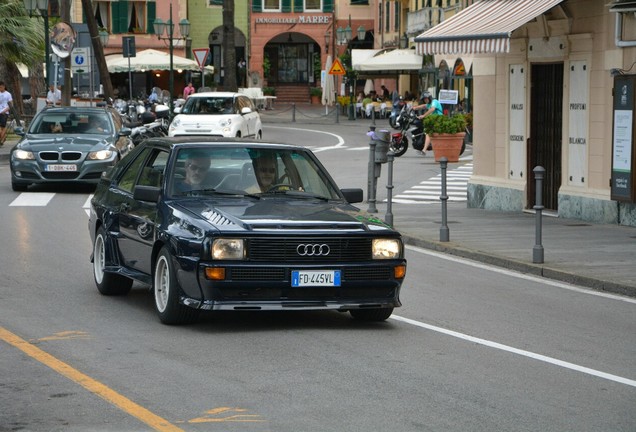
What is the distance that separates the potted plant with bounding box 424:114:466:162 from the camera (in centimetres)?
3456

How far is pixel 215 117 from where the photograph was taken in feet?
122

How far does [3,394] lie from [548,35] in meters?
14.9

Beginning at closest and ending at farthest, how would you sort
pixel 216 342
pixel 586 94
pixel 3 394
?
pixel 3 394 → pixel 216 342 → pixel 586 94

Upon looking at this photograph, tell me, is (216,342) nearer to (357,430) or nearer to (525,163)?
(357,430)

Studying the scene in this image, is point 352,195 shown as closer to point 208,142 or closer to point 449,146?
point 208,142

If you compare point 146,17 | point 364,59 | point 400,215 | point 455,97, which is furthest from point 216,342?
point 146,17

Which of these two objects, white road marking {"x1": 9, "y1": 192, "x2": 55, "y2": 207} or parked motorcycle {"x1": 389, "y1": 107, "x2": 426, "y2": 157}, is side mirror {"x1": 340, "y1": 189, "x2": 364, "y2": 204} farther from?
parked motorcycle {"x1": 389, "y1": 107, "x2": 426, "y2": 157}

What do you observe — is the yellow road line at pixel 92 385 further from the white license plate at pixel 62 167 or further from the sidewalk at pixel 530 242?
the white license plate at pixel 62 167

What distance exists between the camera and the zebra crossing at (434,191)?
2575 cm

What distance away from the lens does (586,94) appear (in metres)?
20.7

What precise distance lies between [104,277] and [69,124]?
1428cm

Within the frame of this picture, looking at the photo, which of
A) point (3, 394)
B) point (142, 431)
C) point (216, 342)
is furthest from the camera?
point (216, 342)

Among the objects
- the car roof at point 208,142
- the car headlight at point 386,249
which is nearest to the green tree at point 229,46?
the car roof at point 208,142

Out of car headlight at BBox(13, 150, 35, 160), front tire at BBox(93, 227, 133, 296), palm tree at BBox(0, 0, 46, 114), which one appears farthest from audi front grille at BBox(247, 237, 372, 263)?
palm tree at BBox(0, 0, 46, 114)
